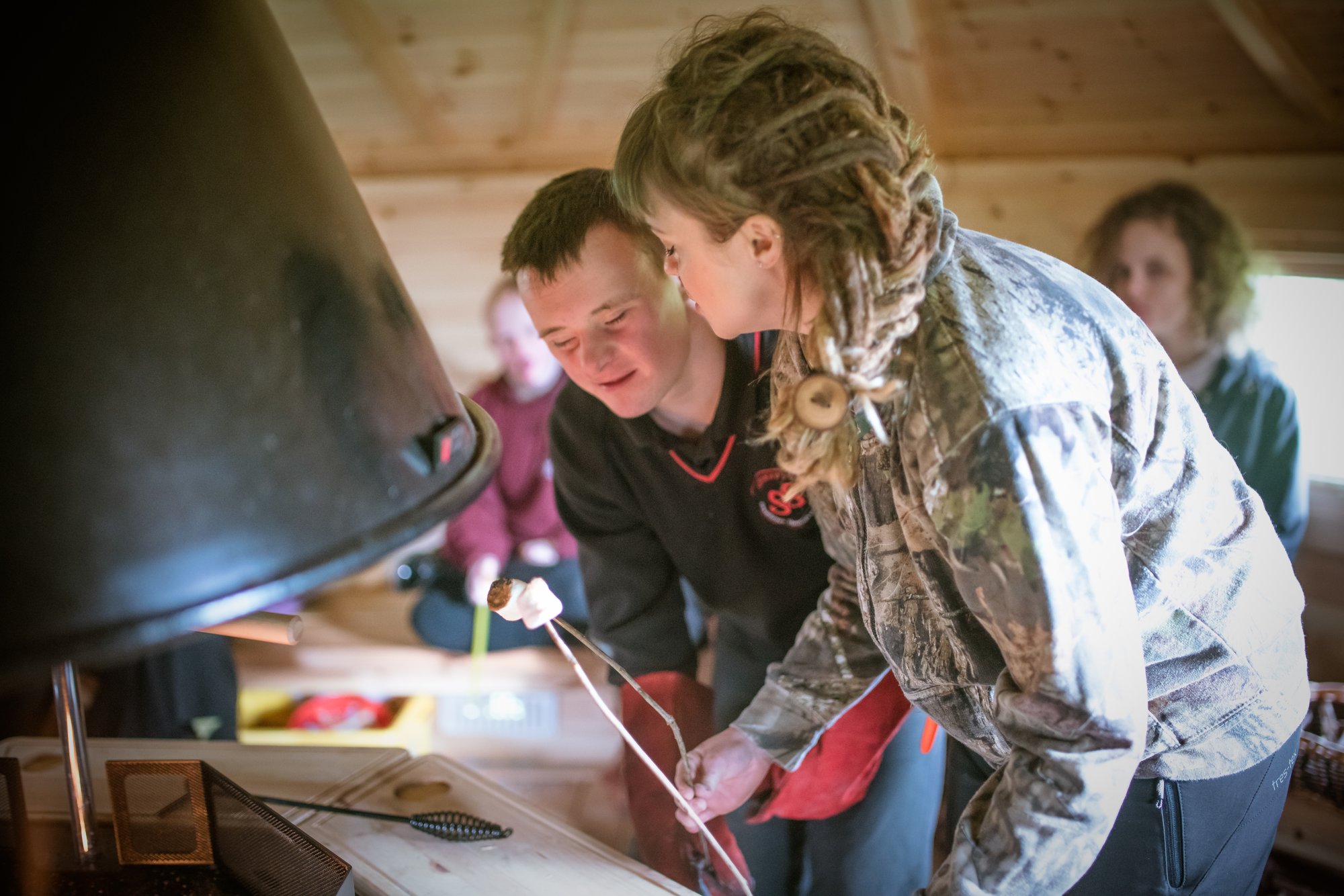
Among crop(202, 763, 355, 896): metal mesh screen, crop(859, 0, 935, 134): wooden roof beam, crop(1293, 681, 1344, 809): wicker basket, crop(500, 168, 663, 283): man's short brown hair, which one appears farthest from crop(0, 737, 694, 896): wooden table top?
crop(859, 0, 935, 134): wooden roof beam

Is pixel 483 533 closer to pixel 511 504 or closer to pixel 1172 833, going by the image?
pixel 511 504

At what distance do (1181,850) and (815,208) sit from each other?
71 cm

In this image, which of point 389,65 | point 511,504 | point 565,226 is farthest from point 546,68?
point 565,226

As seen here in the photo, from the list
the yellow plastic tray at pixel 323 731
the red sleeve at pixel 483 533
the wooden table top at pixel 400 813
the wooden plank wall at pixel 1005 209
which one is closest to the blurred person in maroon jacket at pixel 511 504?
the red sleeve at pixel 483 533

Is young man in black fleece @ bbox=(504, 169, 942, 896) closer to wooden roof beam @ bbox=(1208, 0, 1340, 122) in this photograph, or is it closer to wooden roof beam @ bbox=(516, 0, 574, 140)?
wooden roof beam @ bbox=(516, 0, 574, 140)

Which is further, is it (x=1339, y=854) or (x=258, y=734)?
(x=258, y=734)

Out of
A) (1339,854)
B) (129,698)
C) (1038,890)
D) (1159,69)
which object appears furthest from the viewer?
(1159,69)

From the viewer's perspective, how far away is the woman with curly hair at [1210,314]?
6.31 feet

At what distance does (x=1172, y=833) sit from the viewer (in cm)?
86

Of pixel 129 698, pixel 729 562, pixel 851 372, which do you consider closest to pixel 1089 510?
pixel 851 372

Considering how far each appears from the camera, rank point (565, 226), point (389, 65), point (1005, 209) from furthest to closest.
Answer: point (1005, 209) < point (389, 65) < point (565, 226)

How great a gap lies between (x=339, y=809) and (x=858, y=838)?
2.34 ft

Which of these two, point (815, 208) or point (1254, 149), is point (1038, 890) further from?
point (1254, 149)

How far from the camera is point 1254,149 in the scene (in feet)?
8.52
